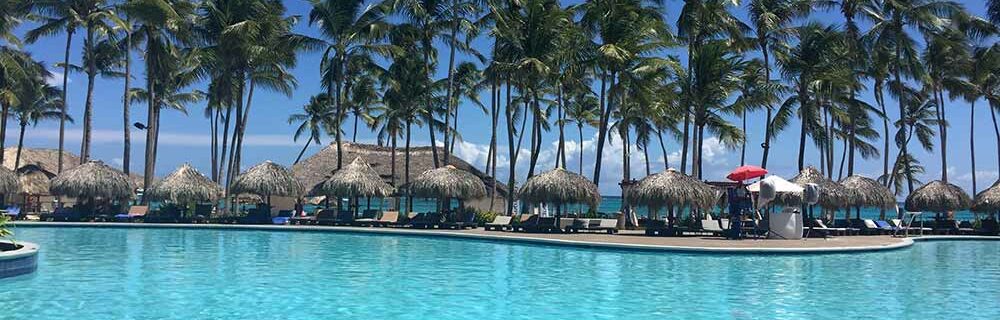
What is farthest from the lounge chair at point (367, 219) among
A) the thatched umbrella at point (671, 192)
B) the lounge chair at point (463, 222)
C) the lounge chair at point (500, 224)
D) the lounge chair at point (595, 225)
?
the thatched umbrella at point (671, 192)

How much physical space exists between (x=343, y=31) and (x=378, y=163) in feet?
46.1

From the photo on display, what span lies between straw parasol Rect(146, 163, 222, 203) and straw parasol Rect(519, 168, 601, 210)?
1282 cm

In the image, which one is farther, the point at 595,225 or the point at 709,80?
the point at 709,80

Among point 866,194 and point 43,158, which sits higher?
point 43,158

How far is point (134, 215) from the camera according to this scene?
96.0 feet

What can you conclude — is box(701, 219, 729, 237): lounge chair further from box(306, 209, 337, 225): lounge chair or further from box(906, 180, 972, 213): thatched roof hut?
box(306, 209, 337, 225): lounge chair

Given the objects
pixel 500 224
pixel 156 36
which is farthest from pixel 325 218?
pixel 156 36

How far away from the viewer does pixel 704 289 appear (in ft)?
40.2

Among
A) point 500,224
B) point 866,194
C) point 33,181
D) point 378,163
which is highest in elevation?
point 378,163

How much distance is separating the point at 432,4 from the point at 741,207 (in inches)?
601

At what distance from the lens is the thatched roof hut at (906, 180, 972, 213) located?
30.2 metres

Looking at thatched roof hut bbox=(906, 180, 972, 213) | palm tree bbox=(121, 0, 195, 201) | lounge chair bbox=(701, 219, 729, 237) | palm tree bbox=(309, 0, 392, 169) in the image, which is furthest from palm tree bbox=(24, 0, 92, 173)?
thatched roof hut bbox=(906, 180, 972, 213)

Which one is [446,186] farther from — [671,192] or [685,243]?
[685,243]

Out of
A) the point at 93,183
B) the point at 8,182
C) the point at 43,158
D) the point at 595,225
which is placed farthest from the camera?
the point at 43,158
